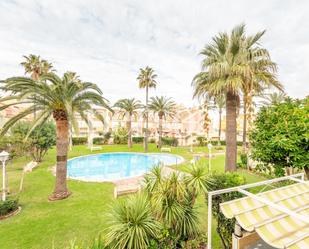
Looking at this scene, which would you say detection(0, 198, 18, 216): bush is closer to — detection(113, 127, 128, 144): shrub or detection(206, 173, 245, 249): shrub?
detection(206, 173, 245, 249): shrub

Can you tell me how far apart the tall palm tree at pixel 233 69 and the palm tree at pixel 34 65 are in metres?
30.2

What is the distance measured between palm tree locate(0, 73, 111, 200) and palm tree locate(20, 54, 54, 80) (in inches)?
972

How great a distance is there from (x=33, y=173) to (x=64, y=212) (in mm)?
10291

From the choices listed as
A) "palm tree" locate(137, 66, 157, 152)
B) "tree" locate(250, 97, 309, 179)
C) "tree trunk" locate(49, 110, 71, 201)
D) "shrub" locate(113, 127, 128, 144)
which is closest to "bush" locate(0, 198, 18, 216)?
"tree trunk" locate(49, 110, 71, 201)

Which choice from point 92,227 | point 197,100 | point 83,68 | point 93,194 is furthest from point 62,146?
point 83,68

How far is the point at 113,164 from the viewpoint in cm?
2608

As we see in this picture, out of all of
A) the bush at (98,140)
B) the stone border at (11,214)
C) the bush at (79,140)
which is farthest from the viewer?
the bush at (98,140)

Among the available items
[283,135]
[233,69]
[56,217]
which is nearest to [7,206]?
[56,217]

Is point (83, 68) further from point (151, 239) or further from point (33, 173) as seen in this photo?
point (151, 239)

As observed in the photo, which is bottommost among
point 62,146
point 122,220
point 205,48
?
point 122,220

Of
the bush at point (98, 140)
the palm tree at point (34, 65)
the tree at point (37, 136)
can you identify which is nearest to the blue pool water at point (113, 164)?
the tree at point (37, 136)

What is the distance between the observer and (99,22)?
54.5ft

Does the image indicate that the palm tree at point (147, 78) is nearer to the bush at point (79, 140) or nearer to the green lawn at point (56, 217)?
the bush at point (79, 140)

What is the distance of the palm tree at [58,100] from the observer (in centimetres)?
1027
